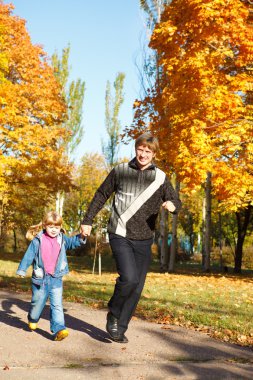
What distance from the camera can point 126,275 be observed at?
15.4 feet

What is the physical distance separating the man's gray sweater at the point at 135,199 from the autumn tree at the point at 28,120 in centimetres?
1295

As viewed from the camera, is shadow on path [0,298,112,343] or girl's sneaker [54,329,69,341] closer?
girl's sneaker [54,329,69,341]

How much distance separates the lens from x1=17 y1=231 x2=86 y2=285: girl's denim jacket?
514 centimetres

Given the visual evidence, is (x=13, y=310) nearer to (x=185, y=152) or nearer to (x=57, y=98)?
(x=185, y=152)

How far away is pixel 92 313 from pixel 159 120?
36.0 ft

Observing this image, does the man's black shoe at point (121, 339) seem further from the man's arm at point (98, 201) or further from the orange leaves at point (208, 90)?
the orange leaves at point (208, 90)

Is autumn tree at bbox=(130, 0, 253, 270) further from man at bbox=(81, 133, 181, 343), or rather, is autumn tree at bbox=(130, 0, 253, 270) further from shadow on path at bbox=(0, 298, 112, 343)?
man at bbox=(81, 133, 181, 343)

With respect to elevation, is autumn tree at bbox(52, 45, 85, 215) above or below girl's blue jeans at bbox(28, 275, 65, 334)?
above

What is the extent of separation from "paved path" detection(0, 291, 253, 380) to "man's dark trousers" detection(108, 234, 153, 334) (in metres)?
0.31

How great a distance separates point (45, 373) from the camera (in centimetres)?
368

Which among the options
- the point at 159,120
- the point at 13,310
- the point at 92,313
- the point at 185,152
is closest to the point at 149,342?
the point at 92,313

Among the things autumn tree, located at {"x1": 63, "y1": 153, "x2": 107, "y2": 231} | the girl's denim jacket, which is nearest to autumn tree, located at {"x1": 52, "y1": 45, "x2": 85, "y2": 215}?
autumn tree, located at {"x1": 63, "y1": 153, "x2": 107, "y2": 231}

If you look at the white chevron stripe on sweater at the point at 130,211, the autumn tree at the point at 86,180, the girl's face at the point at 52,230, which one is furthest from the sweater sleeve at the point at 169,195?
the autumn tree at the point at 86,180

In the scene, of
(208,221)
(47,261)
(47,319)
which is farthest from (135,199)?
(208,221)
